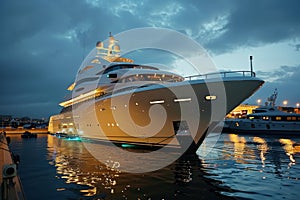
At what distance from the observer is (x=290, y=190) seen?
28.9ft

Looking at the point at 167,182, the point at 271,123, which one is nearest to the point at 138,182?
the point at 167,182

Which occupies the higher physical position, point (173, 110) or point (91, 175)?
point (173, 110)

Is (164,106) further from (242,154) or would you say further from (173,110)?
(242,154)

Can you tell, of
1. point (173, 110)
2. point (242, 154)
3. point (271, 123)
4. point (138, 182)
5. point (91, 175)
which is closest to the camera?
point (138, 182)

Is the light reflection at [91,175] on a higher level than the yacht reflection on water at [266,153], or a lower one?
higher

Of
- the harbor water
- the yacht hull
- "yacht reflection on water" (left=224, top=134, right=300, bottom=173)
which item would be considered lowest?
"yacht reflection on water" (left=224, top=134, right=300, bottom=173)

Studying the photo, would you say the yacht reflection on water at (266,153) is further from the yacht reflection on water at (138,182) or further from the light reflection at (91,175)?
the light reflection at (91,175)

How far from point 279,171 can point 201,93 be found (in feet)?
20.6

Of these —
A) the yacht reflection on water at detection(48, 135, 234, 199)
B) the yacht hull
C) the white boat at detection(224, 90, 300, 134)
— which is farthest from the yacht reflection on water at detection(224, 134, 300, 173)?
the white boat at detection(224, 90, 300, 134)

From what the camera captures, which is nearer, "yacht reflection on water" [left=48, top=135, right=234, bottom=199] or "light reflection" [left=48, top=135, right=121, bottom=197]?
"yacht reflection on water" [left=48, top=135, right=234, bottom=199]

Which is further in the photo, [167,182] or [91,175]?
[91,175]

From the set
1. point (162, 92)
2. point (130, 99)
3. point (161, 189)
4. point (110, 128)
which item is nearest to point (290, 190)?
point (161, 189)

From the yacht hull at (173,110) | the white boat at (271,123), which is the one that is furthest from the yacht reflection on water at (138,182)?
the white boat at (271,123)

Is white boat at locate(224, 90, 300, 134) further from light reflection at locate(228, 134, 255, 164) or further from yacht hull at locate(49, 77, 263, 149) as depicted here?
yacht hull at locate(49, 77, 263, 149)
